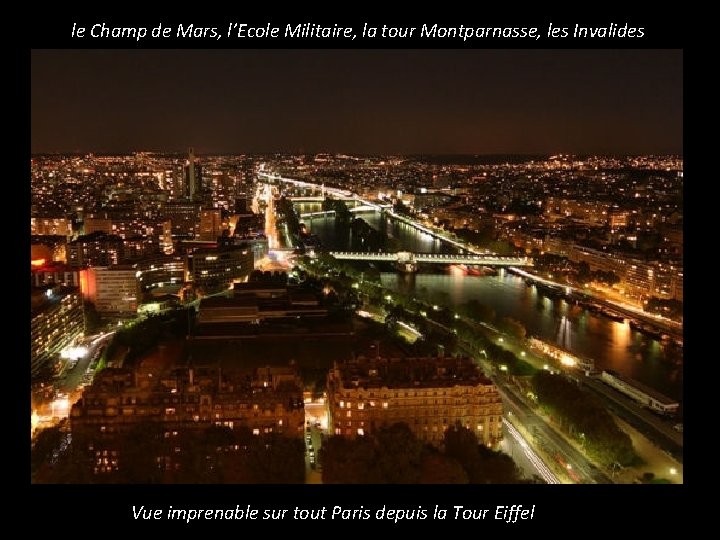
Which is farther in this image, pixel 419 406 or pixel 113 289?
pixel 113 289

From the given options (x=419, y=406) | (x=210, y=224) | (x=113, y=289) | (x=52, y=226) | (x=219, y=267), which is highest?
(x=210, y=224)

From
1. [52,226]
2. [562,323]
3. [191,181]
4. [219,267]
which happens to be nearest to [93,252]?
[219,267]

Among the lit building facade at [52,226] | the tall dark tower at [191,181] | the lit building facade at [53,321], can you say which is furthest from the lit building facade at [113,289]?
the tall dark tower at [191,181]

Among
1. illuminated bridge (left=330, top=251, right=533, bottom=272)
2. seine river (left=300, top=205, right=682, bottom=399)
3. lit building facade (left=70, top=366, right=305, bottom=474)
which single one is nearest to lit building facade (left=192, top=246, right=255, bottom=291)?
illuminated bridge (left=330, top=251, right=533, bottom=272)

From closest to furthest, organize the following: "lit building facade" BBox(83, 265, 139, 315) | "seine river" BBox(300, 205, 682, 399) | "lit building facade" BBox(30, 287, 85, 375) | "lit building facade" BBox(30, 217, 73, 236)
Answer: "lit building facade" BBox(30, 287, 85, 375), "seine river" BBox(300, 205, 682, 399), "lit building facade" BBox(83, 265, 139, 315), "lit building facade" BBox(30, 217, 73, 236)

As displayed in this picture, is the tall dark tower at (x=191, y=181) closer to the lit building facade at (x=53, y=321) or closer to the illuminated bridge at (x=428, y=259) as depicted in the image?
the illuminated bridge at (x=428, y=259)

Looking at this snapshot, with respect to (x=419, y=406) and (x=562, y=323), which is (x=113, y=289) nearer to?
(x=562, y=323)

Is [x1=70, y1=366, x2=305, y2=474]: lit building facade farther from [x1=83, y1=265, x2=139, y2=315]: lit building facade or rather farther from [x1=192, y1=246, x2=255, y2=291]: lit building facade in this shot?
[x1=192, y1=246, x2=255, y2=291]: lit building facade
